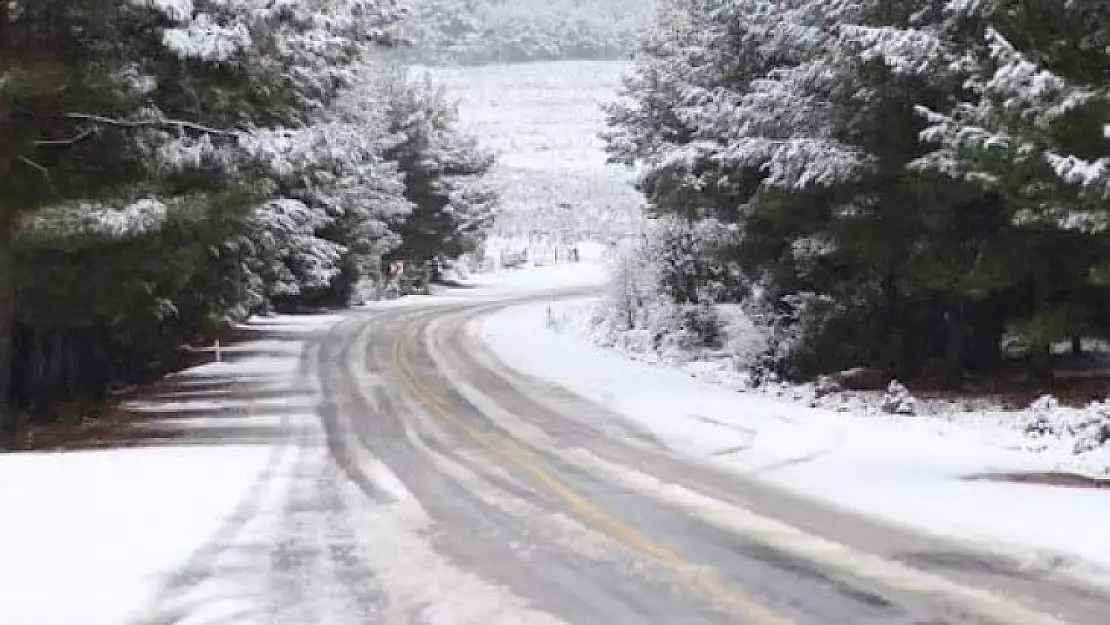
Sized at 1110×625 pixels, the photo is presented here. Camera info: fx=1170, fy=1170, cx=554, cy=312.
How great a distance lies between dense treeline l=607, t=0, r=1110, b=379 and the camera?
1173 cm

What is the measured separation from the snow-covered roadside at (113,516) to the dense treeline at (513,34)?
12237cm

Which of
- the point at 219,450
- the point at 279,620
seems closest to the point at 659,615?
the point at 279,620

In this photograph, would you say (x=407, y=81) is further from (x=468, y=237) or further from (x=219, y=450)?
(x=219, y=450)

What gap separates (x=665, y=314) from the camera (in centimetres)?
2964

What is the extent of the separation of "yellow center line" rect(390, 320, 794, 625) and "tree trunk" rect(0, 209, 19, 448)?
20.8 ft

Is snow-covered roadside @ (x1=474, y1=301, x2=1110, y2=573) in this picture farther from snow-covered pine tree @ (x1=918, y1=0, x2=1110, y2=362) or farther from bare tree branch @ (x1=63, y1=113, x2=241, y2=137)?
bare tree branch @ (x1=63, y1=113, x2=241, y2=137)

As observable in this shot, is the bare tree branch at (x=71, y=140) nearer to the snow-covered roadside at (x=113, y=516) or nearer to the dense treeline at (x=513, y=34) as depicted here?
the snow-covered roadside at (x=113, y=516)

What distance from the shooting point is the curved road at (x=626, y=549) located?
6.72 m

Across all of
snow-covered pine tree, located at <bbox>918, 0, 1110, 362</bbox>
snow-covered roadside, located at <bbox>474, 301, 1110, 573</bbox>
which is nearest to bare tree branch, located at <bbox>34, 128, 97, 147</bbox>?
snow-covered roadside, located at <bbox>474, 301, 1110, 573</bbox>

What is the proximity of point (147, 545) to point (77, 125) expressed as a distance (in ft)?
32.9

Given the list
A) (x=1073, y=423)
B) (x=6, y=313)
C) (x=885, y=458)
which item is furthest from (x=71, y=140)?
(x=1073, y=423)

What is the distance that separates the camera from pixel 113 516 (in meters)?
9.71

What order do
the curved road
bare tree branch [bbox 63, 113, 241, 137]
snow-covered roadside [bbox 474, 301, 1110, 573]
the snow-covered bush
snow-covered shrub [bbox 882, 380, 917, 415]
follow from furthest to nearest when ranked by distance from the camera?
1. the snow-covered bush
2. snow-covered shrub [bbox 882, 380, 917, 415]
3. bare tree branch [bbox 63, 113, 241, 137]
4. snow-covered roadside [bbox 474, 301, 1110, 573]
5. the curved road

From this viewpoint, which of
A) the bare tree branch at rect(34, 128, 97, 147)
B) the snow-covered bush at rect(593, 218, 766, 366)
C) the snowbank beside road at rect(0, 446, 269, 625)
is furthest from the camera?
the snow-covered bush at rect(593, 218, 766, 366)
